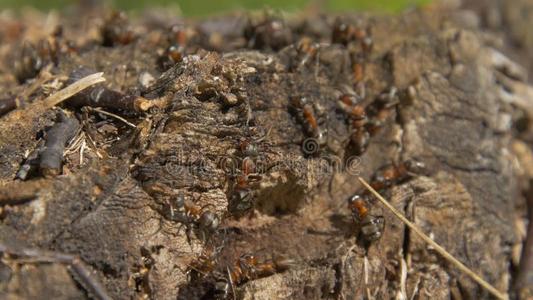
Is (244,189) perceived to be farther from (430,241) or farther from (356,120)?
(430,241)

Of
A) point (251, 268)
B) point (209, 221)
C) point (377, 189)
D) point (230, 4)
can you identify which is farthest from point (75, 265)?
point (230, 4)

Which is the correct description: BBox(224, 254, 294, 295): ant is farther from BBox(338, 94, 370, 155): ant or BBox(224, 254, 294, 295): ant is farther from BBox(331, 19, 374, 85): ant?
BBox(331, 19, 374, 85): ant

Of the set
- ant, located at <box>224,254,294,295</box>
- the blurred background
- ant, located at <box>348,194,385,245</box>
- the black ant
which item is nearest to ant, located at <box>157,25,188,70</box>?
the black ant

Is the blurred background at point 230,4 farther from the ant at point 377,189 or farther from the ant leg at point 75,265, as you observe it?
the ant leg at point 75,265

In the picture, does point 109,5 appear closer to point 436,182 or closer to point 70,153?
point 70,153

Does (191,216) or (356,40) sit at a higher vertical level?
(356,40)

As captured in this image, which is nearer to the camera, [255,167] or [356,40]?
[255,167]

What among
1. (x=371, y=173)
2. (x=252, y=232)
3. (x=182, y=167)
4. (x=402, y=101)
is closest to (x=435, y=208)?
(x=371, y=173)
